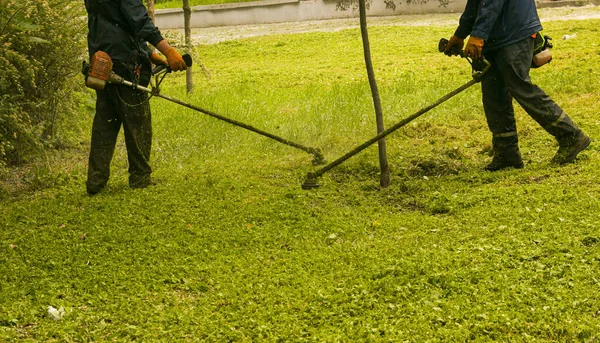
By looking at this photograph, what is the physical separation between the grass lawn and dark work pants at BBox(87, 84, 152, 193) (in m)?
0.23

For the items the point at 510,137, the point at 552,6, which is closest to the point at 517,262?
the point at 510,137

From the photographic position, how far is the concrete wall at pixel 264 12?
21.6m

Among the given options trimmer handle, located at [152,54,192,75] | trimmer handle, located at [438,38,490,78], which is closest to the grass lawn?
trimmer handle, located at [438,38,490,78]

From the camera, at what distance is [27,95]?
7266mm

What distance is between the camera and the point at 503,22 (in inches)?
223

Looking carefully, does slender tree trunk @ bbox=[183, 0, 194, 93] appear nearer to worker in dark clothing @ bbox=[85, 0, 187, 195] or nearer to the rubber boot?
worker in dark clothing @ bbox=[85, 0, 187, 195]

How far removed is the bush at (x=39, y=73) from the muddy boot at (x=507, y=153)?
401 centimetres

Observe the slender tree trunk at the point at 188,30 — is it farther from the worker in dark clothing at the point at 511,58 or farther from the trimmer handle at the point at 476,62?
the worker in dark clothing at the point at 511,58

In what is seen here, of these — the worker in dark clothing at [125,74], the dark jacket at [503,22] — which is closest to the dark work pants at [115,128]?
the worker in dark clothing at [125,74]

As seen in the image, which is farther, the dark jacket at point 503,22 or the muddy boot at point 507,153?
the muddy boot at point 507,153

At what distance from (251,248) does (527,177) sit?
91.5 inches

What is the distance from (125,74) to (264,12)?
17.7m

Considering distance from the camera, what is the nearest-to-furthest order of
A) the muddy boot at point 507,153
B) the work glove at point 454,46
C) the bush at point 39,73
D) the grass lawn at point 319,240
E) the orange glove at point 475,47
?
1. the grass lawn at point 319,240
2. the orange glove at point 475,47
3. the work glove at point 454,46
4. the muddy boot at point 507,153
5. the bush at point 39,73

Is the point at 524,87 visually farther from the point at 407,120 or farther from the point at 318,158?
the point at 318,158
